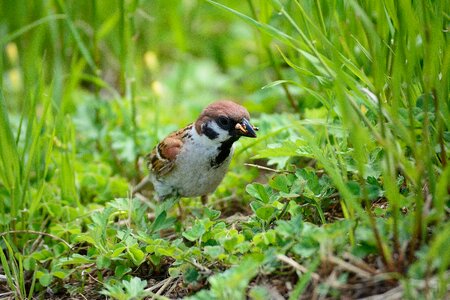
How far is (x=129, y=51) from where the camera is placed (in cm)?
418

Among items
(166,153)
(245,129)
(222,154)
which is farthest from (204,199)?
(245,129)

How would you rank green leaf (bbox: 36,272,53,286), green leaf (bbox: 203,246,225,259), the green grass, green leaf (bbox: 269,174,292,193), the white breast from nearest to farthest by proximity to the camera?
the green grass → green leaf (bbox: 203,246,225,259) → green leaf (bbox: 269,174,292,193) → green leaf (bbox: 36,272,53,286) → the white breast

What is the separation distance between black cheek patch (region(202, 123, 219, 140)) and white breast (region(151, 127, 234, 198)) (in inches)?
0.8

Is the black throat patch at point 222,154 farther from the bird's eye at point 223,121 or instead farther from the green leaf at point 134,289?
the green leaf at point 134,289

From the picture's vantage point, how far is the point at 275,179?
287cm

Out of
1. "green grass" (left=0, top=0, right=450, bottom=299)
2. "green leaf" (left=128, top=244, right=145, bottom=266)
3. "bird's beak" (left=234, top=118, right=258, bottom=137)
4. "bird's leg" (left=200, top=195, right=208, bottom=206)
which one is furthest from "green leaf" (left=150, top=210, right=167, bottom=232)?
"bird's leg" (left=200, top=195, right=208, bottom=206)

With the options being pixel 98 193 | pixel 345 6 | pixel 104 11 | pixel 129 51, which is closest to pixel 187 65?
pixel 104 11

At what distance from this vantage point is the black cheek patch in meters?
3.46

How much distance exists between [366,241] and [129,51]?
2.39 meters

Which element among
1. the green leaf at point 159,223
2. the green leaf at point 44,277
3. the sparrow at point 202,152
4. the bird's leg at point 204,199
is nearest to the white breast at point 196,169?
the sparrow at point 202,152

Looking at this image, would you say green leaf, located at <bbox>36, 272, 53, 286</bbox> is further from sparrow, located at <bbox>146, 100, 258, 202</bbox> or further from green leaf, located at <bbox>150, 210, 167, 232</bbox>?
sparrow, located at <bbox>146, 100, 258, 202</bbox>

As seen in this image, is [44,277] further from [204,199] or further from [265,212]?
[204,199]

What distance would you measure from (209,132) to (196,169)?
21 cm

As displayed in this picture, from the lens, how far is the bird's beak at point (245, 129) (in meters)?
3.29
